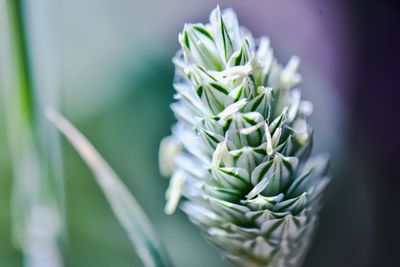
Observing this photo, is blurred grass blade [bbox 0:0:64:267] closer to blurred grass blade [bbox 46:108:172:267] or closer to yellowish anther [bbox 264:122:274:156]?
blurred grass blade [bbox 46:108:172:267]

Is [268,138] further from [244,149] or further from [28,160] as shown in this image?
[28,160]

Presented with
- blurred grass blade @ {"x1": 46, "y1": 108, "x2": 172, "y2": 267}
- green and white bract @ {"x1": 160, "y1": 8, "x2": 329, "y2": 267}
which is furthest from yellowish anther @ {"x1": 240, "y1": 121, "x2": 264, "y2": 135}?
blurred grass blade @ {"x1": 46, "y1": 108, "x2": 172, "y2": 267}

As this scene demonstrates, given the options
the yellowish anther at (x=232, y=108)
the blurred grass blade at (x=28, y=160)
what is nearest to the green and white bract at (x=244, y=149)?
the yellowish anther at (x=232, y=108)

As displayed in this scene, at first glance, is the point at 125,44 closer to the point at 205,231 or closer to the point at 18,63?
the point at 18,63

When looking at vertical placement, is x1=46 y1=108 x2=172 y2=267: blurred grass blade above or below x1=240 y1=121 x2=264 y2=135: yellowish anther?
below

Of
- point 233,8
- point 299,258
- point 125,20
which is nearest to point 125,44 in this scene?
point 125,20

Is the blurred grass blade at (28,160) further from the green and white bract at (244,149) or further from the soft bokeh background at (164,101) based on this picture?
the green and white bract at (244,149)

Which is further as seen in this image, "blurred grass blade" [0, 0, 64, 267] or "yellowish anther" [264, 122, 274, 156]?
"blurred grass blade" [0, 0, 64, 267]
